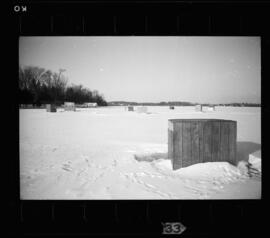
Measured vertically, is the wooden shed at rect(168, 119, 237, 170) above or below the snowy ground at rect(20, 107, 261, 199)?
above

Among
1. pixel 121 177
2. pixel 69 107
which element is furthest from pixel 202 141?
pixel 69 107

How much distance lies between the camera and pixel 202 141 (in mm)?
4543

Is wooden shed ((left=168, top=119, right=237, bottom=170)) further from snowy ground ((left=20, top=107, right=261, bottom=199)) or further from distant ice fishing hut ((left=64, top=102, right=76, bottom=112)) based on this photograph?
distant ice fishing hut ((left=64, top=102, right=76, bottom=112))

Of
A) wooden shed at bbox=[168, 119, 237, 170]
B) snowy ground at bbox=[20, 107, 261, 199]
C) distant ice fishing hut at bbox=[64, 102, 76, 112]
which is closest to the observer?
snowy ground at bbox=[20, 107, 261, 199]

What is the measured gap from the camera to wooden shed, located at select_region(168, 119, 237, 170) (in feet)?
14.9

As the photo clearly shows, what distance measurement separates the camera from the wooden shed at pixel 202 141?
178 inches

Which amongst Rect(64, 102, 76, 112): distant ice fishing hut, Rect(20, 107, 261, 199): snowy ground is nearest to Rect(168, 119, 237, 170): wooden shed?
Rect(20, 107, 261, 199): snowy ground

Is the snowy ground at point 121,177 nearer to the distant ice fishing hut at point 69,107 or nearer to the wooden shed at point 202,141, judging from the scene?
the wooden shed at point 202,141

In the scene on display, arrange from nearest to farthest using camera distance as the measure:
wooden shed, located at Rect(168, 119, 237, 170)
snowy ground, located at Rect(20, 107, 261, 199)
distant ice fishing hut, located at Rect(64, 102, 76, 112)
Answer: snowy ground, located at Rect(20, 107, 261, 199)
wooden shed, located at Rect(168, 119, 237, 170)
distant ice fishing hut, located at Rect(64, 102, 76, 112)
